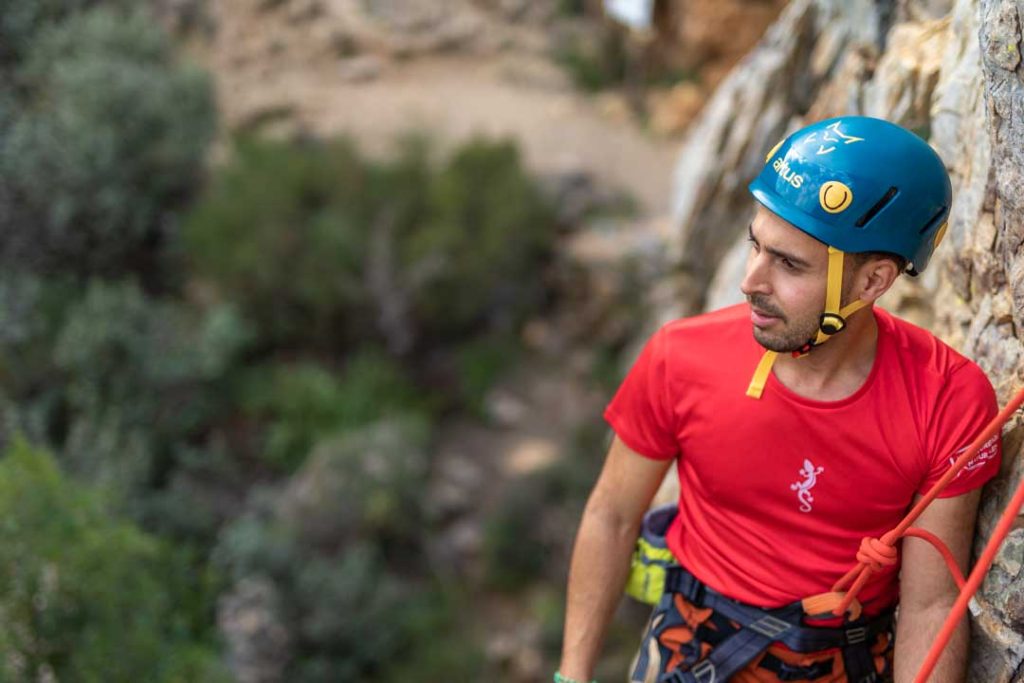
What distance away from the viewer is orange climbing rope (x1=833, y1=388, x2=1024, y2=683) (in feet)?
6.69

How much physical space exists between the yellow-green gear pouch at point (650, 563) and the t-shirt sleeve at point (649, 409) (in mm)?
326

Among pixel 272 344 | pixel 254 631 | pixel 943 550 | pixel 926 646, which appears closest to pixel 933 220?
pixel 943 550

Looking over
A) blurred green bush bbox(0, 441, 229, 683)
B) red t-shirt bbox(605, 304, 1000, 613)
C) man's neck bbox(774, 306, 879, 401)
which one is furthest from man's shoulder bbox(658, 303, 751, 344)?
blurred green bush bbox(0, 441, 229, 683)

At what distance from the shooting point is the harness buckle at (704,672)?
256cm

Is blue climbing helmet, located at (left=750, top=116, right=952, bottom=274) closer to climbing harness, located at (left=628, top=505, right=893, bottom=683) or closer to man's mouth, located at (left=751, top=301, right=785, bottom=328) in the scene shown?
man's mouth, located at (left=751, top=301, right=785, bottom=328)

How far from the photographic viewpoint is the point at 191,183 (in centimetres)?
1389

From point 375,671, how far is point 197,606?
210 centimetres

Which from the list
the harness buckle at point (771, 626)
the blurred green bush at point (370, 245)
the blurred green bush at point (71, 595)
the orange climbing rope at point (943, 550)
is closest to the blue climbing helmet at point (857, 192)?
the orange climbing rope at point (943, 550)

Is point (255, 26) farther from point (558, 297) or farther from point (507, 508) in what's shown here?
point (507, 508)

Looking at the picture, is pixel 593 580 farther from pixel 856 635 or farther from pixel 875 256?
pixel 875 256

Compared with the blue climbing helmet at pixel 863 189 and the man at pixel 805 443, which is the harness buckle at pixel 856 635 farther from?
the blue climbing helmet at pixel 863 189

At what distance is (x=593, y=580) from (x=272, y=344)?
432 inches

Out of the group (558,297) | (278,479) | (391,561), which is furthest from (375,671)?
(558,297)

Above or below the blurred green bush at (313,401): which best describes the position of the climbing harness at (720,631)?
above
